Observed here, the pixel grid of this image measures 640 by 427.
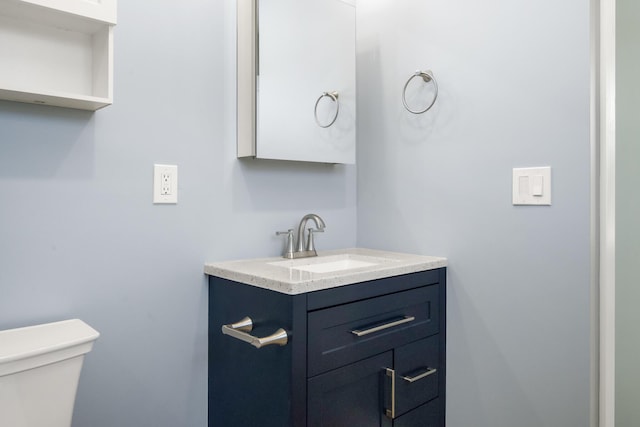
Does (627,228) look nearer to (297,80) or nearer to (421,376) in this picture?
(421,376)

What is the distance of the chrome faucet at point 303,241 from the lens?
61.2 inches

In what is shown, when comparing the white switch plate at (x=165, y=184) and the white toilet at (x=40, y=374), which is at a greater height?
the white switch plate at (x=165, y=184)

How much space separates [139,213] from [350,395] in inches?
31.9

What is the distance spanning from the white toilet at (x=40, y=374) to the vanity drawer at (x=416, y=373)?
0.88 meters

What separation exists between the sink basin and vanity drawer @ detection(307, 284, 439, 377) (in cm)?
20

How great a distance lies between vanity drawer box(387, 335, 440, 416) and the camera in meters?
1.32

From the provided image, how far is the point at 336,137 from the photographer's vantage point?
5.40ft

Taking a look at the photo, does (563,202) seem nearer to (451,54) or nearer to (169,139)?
(451,54)

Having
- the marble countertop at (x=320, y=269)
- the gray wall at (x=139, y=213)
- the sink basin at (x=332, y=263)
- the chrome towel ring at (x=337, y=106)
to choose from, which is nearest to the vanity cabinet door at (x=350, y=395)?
the marble countertop at (x=320, y=269)

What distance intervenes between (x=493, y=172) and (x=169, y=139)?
1.05 metres

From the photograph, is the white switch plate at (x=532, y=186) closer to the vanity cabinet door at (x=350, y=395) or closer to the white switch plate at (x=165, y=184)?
the vanity cabinet door at (x=350, y=395)

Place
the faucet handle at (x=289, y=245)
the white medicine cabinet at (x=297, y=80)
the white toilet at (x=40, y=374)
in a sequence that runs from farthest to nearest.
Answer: the faucet handle at (x=289, y=245)
the white medicine cabinet at (x=297, y=80)
the white toilet at (x=40, y=374)

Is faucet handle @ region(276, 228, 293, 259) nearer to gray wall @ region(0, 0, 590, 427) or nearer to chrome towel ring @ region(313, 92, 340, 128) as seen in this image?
gray wall @ region(0, 0, 590, 427)

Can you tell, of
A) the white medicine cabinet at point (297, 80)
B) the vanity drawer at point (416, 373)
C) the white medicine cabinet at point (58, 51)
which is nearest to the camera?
the white medicine cabinet at point (58, 51)
